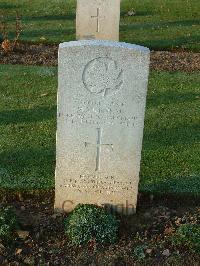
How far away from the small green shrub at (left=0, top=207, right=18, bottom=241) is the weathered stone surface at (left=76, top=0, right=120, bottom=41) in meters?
6.15

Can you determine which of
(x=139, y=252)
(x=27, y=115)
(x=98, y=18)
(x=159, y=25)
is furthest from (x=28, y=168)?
(x=159, y=25)

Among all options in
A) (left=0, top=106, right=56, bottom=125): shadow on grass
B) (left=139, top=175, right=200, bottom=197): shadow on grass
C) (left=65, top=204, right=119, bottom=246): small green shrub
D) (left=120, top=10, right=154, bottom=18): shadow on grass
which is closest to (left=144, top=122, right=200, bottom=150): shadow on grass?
(left=139, top=175, right=200, bottom=197): shadow on grass

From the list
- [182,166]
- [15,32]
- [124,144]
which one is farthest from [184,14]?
[124,144]

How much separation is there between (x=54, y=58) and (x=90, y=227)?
6731 mm

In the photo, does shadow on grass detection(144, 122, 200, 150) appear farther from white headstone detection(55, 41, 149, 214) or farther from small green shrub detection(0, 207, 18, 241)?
small green shrub detection(0, 207, 18, 241)

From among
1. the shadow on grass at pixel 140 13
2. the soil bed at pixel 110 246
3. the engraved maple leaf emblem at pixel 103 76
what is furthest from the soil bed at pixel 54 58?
the engraved maple leaf emblem at pixel 103 76

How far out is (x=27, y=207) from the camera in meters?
6.00

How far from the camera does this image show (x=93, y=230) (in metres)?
5.29

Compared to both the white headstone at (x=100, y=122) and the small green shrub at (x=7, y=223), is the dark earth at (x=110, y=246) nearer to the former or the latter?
the small green shrub at (x=7, y=223)

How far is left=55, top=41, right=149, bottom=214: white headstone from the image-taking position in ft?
16.5

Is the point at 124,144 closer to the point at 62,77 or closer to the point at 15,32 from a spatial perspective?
the point at 62,77

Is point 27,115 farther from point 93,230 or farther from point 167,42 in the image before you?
point 167,42

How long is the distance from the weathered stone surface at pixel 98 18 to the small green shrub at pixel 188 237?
246 inches

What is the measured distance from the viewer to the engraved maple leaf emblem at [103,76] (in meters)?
5.05
